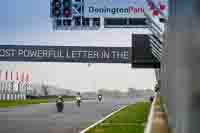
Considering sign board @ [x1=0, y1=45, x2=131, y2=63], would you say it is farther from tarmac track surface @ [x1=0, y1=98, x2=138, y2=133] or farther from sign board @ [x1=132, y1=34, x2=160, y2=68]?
tarmac track surface @ [x1=0, y1=98, x2=138, y2=133]

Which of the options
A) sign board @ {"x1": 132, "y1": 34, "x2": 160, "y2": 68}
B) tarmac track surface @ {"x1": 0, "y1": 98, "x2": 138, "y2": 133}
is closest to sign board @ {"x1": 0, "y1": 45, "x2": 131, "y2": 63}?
sign board @ {"x1": 132, "y1": 34, "x2": 160, "y2": 68}

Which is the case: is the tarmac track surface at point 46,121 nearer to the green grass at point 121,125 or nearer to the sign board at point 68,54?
the green grass at point 121,125

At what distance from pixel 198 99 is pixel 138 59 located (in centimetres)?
3494

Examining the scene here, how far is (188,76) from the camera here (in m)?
2.99

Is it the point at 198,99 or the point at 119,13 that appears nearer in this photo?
the point at 198,99

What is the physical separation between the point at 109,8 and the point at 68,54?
2452 cm

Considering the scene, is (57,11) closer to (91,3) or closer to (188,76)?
(91,3)

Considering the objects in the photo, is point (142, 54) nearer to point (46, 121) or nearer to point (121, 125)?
point (46, 121)

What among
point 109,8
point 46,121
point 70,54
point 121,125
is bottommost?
point 46,121

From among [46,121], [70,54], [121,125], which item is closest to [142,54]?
[46,121]

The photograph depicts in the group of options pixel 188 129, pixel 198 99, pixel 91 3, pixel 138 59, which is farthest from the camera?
pixel 138 59

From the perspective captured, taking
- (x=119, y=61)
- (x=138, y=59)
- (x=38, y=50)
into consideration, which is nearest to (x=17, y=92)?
(x=38, y=50)

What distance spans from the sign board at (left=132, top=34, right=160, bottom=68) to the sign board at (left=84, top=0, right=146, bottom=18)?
3519mm

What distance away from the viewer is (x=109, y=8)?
34875 millimetres
